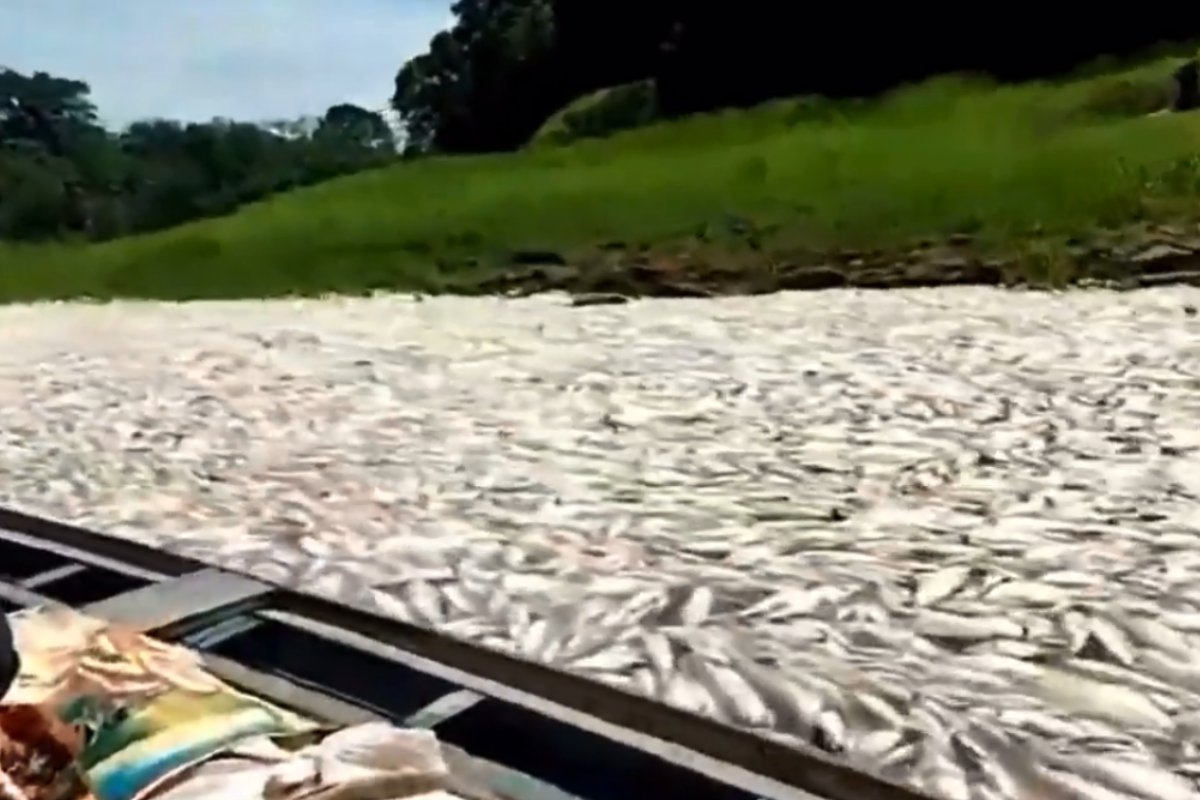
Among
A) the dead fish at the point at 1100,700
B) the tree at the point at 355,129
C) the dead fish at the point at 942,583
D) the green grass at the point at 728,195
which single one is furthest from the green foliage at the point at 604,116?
the dead fish at the point at 1100,700

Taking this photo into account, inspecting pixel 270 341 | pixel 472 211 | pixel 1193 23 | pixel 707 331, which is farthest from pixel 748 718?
pixel 1193 23

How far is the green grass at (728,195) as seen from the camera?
2.75m

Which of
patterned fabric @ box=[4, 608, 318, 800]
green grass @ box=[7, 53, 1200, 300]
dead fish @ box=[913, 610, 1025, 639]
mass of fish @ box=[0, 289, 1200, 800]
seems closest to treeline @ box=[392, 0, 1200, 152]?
green grass @ box=[7, 53, 1200, 300]

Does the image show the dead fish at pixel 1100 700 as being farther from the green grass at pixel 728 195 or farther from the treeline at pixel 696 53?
the treeline at pixel 696 53

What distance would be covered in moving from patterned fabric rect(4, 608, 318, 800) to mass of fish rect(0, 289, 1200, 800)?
0.85 ft

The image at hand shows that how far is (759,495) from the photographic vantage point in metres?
1.52

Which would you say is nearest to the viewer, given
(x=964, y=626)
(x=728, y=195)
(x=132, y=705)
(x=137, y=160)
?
(x=132, y=705)

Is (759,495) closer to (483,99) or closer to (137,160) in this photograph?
(483,99)

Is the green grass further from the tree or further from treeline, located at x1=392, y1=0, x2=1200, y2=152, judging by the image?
the tree

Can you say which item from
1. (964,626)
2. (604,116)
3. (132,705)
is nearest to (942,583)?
(964,626)

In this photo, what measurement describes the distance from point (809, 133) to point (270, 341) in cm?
141

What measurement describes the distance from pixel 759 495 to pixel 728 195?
1.66 meters

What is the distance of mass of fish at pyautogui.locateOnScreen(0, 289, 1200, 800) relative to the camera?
39.5 inches

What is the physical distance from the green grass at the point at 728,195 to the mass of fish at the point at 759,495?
0.26 metres
